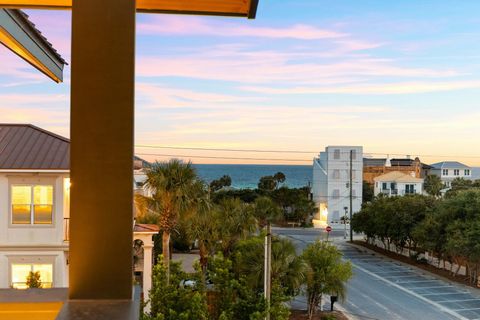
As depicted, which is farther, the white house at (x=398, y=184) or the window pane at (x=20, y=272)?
the white house at (x=398, y=184)

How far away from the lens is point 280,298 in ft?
39.5

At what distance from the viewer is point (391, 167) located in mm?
79062

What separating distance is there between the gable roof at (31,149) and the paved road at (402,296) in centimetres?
1216

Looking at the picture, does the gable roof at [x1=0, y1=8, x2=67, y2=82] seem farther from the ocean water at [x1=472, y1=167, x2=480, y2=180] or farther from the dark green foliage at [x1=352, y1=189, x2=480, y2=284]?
the ocean water at [x1=472, y1=167, x2=480, y2=180]

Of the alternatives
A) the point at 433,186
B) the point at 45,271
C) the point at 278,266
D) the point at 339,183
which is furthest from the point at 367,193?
the point at 45,271

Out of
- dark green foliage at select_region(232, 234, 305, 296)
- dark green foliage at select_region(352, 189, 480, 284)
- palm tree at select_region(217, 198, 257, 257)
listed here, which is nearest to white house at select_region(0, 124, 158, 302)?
dark green foliage at select_region(232, 234, 305, 296)

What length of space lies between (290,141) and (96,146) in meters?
88.8

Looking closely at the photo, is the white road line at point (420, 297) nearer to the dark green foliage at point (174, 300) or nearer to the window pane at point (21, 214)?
the dark green foliage at point (174, 300)

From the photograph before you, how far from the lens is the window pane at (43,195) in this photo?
12906 millimetres

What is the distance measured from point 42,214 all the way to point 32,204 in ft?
1.20

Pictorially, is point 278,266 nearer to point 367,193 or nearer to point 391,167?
point 367,193

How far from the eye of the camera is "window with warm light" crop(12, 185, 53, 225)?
42.4 ft

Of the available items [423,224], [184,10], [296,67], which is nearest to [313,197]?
[296,67]

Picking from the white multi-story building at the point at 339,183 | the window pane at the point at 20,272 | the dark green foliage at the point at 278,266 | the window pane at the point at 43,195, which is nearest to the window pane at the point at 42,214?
the window pane at the point at 43,195
